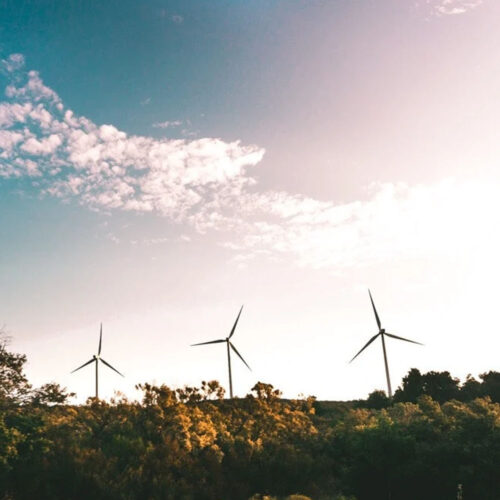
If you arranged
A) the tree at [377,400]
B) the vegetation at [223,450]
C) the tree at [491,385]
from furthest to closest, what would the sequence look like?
the tree at [377,400], the tree at [491,385], the vegetation at [223,450]

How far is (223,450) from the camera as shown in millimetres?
41375

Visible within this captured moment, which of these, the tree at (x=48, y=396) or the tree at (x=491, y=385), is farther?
the tree at (x=491, y=385)

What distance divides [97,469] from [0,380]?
15.4 metres

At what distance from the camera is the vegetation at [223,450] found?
3409 centimetres

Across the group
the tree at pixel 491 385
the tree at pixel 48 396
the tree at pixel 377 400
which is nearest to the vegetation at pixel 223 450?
the tree at pixel 48 396

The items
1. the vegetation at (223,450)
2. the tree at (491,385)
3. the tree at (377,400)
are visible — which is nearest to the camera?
the vegetation at (223,450)

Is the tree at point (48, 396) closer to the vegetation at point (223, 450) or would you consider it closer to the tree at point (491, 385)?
Answer: the vegetation at point (223, 450)

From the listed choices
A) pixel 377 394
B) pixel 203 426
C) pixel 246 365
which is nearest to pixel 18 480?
pixel 203 426

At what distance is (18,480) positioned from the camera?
33906 millimetres

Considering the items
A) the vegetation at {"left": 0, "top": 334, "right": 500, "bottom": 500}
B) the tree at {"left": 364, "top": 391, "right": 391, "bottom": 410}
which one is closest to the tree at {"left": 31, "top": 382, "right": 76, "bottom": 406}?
the vegetation at {"left": 0, "top": 334, "right": 500, "bottom": 500}

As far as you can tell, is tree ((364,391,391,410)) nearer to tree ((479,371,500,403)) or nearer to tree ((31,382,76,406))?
tree ((479,371,500,403))

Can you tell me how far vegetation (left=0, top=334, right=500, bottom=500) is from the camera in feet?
112

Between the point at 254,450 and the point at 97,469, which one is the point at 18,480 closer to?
the point at 97,469

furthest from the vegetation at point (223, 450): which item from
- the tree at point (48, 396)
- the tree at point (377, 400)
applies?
the tree at point (377, 400)
